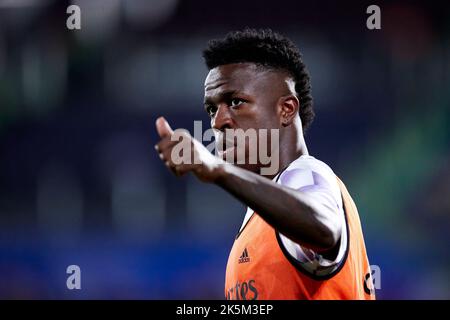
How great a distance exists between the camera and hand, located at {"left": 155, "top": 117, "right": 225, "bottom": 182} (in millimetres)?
1245

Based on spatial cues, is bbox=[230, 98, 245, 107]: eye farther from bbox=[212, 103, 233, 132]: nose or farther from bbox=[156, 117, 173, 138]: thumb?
bbox=[156, 117, 173, 138]: thumb

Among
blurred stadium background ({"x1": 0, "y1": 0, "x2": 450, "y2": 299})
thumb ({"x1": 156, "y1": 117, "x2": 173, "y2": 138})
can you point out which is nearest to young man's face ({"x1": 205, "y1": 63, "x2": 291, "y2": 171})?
thumb ({"x1": 156, "y1": 117, "x2": 173, "y2": 138})

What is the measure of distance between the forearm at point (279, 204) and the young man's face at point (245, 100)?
1.91ft

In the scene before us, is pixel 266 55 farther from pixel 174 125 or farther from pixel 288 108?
pixel 174 125

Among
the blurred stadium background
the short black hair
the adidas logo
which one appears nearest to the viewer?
the adidas logo

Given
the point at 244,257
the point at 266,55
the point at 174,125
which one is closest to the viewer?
the point at 244,257

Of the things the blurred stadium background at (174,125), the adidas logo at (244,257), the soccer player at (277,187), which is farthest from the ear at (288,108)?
the blurred stadium background at (174,125)

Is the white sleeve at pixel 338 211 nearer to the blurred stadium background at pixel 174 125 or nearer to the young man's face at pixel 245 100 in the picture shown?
the young man's face at pixel 245 100

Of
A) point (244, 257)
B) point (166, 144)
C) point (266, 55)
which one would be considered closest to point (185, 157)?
point (166, 144)

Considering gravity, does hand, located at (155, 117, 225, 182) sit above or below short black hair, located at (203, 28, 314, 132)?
below

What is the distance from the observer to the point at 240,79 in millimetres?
1906

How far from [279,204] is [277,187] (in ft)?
0.13

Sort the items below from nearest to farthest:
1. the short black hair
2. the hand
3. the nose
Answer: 1. the hand
2. the nose
3. the short black hair

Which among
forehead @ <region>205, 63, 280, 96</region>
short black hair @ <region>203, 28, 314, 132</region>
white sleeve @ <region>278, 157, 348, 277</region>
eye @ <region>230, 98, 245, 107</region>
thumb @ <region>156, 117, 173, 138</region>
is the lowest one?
white sleeve @ <region>278, 157, 348, 277</region>
